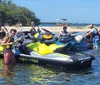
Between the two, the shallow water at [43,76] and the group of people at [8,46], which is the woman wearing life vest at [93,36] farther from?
the group of people at [8,46]

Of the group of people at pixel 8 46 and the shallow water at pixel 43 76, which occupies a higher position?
the group of people at pixel 8 46

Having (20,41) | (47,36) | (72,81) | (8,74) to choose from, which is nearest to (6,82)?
(8,74)

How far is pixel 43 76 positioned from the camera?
1209cm

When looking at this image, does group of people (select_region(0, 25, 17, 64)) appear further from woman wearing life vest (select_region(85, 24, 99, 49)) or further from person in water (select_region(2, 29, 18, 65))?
woman wearing life vest (select_region(85, 24, 99, 49))

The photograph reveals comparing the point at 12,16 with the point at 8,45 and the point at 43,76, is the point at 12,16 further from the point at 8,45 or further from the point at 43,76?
the point at 43,76

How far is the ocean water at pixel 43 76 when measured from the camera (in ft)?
36.5

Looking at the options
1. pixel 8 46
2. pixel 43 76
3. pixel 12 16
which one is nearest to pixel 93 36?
pixel 8 46

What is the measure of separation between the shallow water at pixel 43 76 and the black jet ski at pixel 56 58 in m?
→ 0.23

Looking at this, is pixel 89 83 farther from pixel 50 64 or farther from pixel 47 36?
pixel 47 36

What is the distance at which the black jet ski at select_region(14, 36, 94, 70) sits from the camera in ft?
41.9

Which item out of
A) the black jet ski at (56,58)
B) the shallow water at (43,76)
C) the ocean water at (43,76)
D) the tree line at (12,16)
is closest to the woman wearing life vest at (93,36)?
the ocean water at (43,76)

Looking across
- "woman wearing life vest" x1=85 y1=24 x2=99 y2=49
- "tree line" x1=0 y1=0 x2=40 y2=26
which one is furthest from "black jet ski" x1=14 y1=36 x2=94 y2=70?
"tree line" x1=0 y1=0 x2=40 y2=26

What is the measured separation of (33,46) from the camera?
14.4m

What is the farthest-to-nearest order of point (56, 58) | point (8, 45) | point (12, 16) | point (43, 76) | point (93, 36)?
point (12, 16) → point (93, 36) → point (8, 45) → point (56, 58) → point (43, 76)
